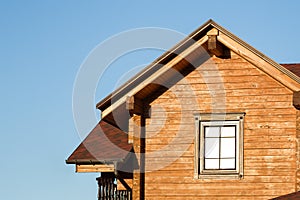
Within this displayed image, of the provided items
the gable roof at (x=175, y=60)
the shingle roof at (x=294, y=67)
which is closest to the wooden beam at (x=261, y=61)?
the gable roof at (x=175, y=60)

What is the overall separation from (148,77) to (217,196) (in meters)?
3.58

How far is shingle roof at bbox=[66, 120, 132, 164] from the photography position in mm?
25328

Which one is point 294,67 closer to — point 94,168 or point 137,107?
point 137,107

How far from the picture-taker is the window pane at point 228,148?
924 inches

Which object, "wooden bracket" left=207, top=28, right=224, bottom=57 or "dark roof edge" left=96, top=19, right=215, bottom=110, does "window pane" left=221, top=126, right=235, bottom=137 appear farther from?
"dark roof edge" left=96, top=19, right=215, bottom=110

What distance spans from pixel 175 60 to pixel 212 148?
2482 millimetres

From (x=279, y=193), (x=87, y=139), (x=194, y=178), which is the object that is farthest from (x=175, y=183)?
(x=87, y=139)

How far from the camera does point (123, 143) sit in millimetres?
26562

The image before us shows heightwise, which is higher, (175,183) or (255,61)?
(255,61)

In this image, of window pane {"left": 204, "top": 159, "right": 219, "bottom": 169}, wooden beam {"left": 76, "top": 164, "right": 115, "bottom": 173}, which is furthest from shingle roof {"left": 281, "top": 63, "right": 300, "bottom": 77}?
wooden beam {"left": 76, "top": 164, "right": 115, "bottom": 173}

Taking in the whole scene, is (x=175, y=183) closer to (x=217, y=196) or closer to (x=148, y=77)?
(x=217, y=196)

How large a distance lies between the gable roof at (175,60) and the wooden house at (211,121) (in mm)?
26

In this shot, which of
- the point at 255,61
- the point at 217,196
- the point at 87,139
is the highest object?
the point at 255,61

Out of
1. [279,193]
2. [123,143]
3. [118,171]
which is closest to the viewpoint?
[279,193]
